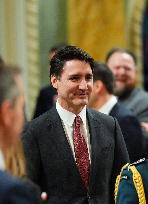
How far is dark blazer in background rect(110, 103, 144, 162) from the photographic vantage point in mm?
5527

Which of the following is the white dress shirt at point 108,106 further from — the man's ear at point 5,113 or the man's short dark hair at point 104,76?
the man's ear at point 5,113

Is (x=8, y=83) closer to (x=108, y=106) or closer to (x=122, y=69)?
(x=108, y=106)

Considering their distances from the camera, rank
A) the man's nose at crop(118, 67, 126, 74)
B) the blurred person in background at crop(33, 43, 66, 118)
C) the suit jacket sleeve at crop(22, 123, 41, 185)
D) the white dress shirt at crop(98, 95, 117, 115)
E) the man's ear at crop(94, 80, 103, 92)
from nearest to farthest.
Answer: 1. the suit jacket sleeve at crop(22, 123, 41, 185)
2. the white dress shirt at crop(98, 95, 117, 115)
3. the man's ear at crop(94, 80, 103, 92)
4. the blurred person in background at crop(33, 43, 66, 118)
5. the man's nose at crop(118, 67, 126, 74)

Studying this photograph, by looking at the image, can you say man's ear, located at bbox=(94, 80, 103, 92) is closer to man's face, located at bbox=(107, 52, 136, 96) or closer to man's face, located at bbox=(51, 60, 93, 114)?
man's face, located at bbox=(107, 52, 136, 96)

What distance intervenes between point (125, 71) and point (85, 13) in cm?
245

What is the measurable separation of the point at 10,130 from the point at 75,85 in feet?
5.29

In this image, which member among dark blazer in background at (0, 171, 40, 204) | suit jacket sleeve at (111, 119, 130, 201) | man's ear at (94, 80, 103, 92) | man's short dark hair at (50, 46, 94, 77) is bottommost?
suit jacket sleeve at (111, 119, 130, 201)

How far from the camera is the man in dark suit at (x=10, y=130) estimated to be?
8.79 feet

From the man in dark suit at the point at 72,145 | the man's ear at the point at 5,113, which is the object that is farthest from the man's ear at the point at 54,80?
the man's ear at the point at 5,113

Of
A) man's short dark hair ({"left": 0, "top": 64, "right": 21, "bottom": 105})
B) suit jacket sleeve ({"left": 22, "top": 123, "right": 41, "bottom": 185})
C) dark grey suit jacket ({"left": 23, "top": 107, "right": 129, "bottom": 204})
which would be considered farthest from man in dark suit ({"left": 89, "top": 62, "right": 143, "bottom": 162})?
man's short dark hair ({"left": 0, "top": 64, "right": 21, "bottom": 105})

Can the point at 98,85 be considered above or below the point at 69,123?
above

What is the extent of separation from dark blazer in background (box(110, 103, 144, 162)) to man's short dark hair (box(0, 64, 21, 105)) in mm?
2732

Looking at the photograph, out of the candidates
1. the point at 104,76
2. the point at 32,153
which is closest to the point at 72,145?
the point at 32,153

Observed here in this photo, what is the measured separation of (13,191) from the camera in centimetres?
268
